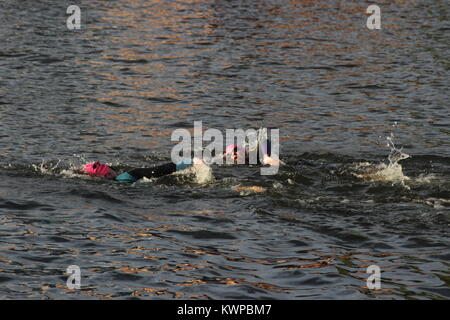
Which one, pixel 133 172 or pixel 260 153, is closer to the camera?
pixel 133 172

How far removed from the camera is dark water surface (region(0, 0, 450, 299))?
11156 mm

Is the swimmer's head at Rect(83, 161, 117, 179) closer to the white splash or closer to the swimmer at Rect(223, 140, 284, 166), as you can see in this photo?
the swimmer at Rect(223, 140, 284, 166)

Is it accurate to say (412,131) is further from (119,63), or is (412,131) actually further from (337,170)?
(119,63)

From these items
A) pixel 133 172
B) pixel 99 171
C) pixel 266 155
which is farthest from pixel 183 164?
pixel 266 155

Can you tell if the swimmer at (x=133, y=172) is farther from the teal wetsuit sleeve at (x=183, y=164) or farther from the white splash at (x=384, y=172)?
the white splash at (x=384, y=172)

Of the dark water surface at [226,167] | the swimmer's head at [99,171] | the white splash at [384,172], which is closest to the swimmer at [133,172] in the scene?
the swimmer's head at [99,171]

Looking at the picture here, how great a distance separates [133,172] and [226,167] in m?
2.29

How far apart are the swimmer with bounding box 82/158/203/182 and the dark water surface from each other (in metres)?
0.18

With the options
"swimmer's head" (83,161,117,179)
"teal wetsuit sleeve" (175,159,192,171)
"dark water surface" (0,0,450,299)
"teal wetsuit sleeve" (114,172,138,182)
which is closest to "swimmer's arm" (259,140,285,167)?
"dark water surface" (0,0,450,299)

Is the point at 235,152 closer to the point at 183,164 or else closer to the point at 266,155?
the point at 266,155

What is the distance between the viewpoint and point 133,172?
1573 centimetres

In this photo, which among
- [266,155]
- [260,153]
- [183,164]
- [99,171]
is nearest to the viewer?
[99,171]
